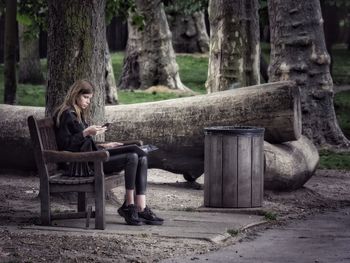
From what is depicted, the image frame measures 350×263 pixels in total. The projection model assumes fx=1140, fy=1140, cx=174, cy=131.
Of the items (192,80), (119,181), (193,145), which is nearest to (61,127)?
(119,181)

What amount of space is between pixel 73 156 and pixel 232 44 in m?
8.92

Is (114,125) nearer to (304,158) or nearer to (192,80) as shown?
(304,158)

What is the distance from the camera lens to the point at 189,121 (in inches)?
535

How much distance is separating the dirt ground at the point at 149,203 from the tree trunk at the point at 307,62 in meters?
2.19

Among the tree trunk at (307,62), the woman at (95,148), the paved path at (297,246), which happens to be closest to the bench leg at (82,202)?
the woman at (95,148)

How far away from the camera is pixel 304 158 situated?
13648 millimetres

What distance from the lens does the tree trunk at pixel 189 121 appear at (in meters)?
13.2

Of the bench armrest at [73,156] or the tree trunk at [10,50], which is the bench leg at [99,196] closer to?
the bench armrest at [73,156]

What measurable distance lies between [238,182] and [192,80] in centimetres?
2134

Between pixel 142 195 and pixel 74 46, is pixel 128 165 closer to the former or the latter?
pixel 142 195

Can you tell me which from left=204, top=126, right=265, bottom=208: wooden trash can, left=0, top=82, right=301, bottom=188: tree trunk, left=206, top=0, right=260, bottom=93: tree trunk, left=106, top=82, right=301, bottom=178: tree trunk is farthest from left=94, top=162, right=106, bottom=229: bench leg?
left=206, top=0, right=260, bottom=93: tree trunk

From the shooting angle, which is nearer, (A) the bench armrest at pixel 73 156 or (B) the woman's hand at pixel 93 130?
(A) the bench armrest at pixel 73 156

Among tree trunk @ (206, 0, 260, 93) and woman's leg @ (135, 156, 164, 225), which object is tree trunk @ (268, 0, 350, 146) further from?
woman's leg @ (135, 156, 164, 225)

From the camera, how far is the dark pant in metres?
10.5
